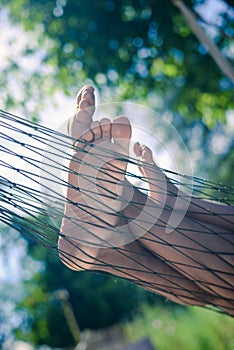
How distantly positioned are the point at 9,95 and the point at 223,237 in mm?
3451

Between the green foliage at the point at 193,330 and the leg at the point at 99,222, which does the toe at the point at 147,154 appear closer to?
the leg at the point at 99,222

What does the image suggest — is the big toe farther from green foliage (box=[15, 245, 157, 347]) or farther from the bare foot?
green foliage (box=[15, 245, 157, 347])

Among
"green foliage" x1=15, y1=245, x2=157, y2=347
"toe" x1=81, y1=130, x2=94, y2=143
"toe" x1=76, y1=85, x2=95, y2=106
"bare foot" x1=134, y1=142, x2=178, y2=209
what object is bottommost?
"bare foot" x1=134, y1=142, x2=178, y2=209

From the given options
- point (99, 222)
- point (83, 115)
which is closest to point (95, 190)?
point (99, 222)

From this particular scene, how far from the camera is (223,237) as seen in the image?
1.45 metres

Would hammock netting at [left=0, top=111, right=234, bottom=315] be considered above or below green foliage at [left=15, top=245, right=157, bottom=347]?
below

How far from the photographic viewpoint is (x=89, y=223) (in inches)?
54.2

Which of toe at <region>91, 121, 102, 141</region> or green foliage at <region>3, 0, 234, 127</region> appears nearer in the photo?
toe at <region>91, 121, 102, 141</region>

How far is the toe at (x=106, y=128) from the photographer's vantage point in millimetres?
1418

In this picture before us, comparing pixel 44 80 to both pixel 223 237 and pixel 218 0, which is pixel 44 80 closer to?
pixel 218 0

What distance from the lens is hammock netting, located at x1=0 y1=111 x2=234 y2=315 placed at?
1412 millimetres

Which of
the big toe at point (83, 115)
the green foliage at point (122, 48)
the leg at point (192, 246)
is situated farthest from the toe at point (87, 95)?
the green foliage at point (122, 48)

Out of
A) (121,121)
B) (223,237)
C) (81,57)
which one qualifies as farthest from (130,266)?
(81,57)

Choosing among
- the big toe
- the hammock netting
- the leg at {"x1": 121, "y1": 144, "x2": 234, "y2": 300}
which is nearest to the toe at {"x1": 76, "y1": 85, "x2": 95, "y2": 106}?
the big toe
